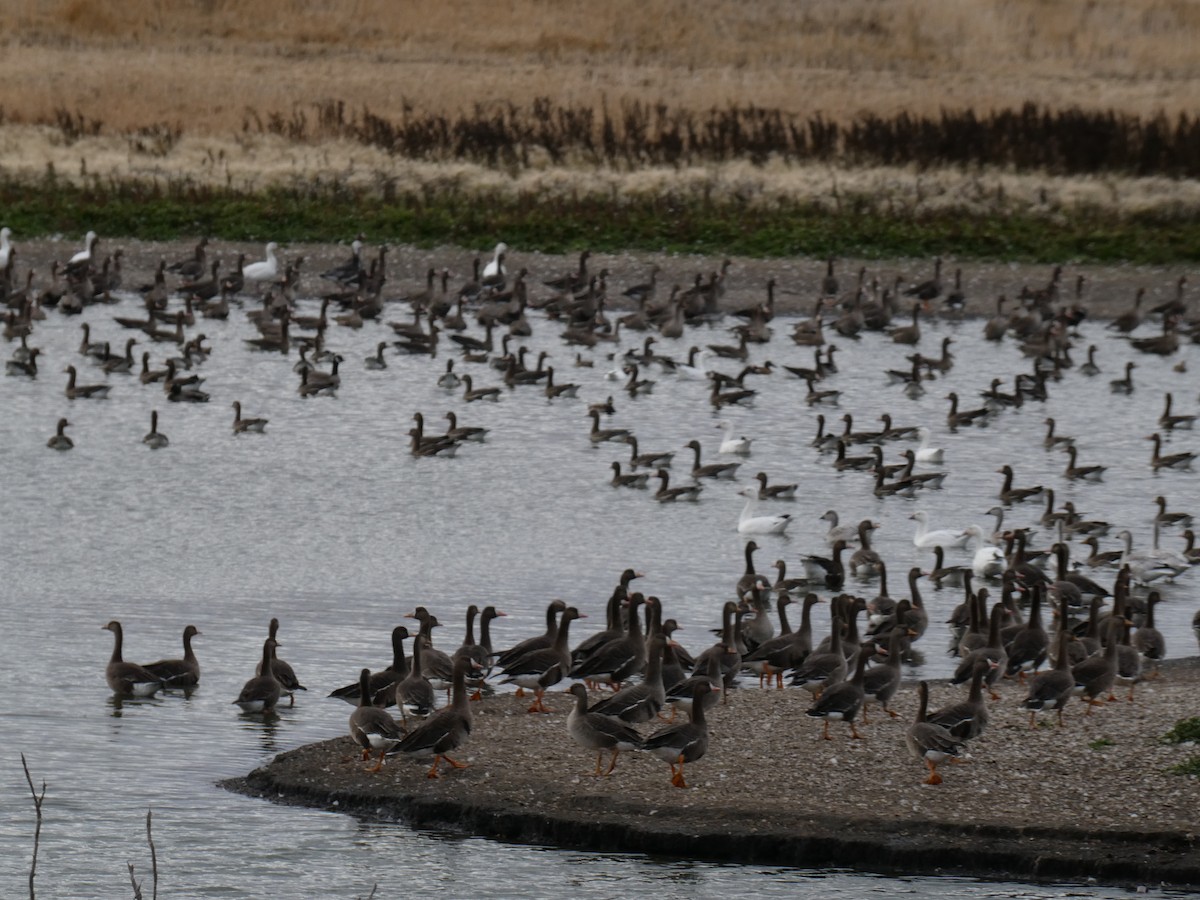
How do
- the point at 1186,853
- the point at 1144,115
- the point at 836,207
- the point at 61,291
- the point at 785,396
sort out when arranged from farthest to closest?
the point at 1144,115
the point at 836,207
the point at 61,291
the point at 785,396
the point at 1186,853

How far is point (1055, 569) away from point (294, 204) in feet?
92.9

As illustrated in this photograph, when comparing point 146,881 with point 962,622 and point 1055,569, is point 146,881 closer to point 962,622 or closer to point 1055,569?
point 962,622

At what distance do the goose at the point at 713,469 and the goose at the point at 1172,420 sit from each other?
24.8 feet

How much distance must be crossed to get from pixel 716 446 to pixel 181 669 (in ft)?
48.1

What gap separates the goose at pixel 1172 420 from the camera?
31969 millimetres

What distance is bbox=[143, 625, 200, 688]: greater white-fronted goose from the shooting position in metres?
17.2

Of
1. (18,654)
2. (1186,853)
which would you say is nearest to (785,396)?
(18,654)

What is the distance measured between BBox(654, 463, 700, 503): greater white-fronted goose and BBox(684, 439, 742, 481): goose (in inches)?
16.7

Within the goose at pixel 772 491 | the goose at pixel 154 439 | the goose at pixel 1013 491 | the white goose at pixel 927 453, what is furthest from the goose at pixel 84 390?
the goose at pixel 1013 491

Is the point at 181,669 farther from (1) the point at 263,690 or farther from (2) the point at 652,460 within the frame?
(2) the point at 652,460

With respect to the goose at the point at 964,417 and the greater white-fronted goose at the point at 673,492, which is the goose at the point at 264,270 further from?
the greater white-fronted goose at the point at 673,492

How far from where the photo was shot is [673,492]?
2709 cm

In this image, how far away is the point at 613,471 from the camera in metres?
28.6

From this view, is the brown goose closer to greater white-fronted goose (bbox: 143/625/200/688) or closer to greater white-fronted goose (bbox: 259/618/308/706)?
greater white-fronted goose (bbox: 259/618/308/706)
